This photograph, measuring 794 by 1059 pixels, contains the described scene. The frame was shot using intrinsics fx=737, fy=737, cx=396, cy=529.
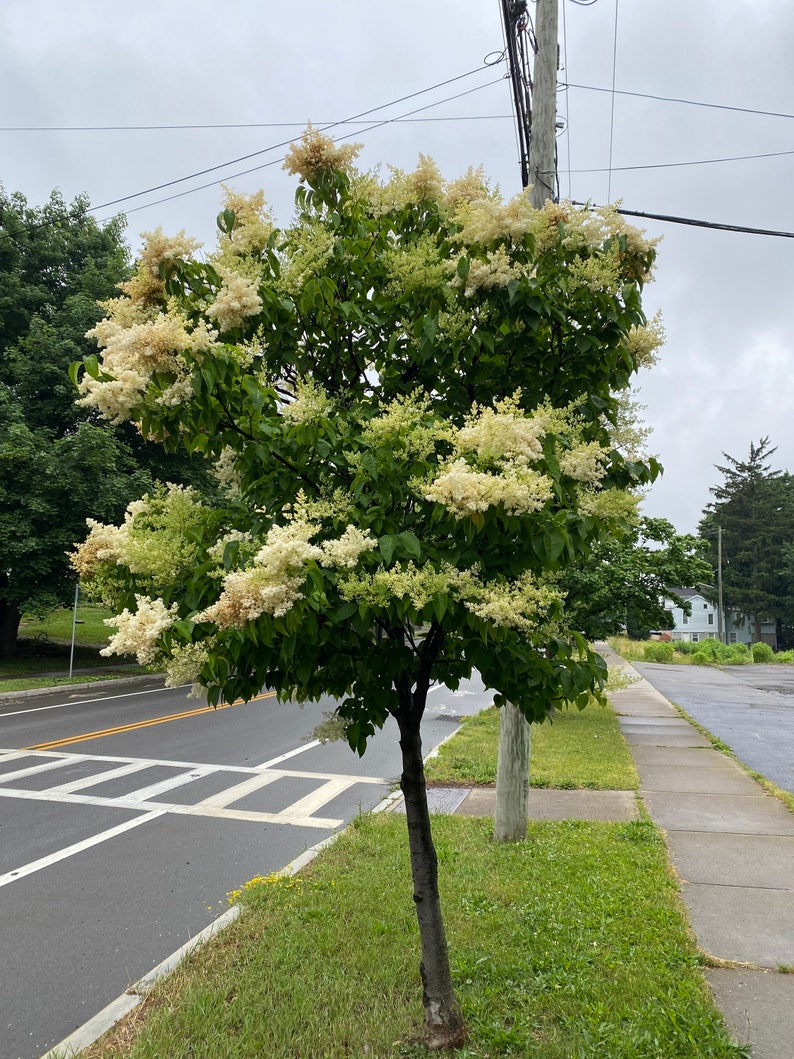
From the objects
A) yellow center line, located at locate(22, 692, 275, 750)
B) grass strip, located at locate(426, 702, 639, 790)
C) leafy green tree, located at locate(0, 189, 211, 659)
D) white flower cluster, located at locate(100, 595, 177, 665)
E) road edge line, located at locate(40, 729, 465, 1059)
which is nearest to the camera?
white flower cluster, located at locate(100, 595, 177, 665)

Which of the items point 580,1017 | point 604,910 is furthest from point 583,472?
point 604,910

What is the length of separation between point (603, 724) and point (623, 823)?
7.82m

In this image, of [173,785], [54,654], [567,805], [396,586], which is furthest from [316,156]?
[54,654]

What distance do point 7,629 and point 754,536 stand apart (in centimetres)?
6364

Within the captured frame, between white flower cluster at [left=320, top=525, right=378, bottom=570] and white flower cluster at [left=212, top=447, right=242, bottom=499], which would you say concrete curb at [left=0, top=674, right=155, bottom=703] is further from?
white flower cluster at [left=320, top=525, right=378, bottom=570]

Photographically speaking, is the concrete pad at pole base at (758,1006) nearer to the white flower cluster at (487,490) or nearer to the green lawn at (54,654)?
the white flower cluster at (487,490)

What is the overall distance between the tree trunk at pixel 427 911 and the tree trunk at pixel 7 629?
1977cm

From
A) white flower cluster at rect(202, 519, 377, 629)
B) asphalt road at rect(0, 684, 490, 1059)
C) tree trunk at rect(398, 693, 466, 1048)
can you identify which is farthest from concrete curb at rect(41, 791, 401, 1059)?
white flower cluster at rect(202, 519, 377, 629)

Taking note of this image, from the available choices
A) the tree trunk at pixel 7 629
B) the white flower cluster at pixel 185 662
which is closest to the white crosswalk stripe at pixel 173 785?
the white flower cluster at pixel 185 662

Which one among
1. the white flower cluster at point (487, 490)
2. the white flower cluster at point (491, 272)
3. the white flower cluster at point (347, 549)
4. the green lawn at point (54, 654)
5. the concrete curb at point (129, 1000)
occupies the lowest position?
the concrete curb at point (129, 1000)

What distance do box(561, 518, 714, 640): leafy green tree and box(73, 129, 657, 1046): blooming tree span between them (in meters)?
8.68

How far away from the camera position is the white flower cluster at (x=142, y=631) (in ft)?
7.84

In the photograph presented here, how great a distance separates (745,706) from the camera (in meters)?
19.9

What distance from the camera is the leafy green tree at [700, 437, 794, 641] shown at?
2549 inches
